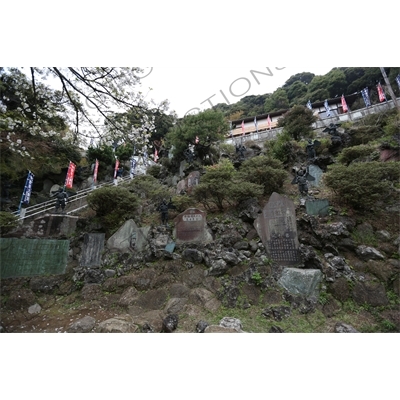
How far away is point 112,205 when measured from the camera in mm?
7215

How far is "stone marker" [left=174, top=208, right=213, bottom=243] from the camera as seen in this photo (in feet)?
20.8

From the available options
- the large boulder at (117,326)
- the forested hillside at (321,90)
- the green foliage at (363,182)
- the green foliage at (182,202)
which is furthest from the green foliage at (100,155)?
the green foliage at (363,182)

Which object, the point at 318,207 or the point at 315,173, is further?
the point at 315,173

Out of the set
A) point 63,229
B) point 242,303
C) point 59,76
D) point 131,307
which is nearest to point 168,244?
point 131,307

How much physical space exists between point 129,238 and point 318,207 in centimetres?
564

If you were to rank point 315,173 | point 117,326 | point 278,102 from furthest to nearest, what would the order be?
point 278,102 → point 315,173 → point 117,326

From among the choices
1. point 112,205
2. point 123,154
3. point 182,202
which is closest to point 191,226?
point 182,202

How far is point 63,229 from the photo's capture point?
7.20 m

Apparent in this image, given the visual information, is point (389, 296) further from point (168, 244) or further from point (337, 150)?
point (337, 150)

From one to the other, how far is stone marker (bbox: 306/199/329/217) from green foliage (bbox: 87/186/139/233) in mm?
5461

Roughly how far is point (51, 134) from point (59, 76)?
1.89m

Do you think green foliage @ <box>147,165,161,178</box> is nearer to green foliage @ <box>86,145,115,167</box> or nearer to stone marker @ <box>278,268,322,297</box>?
green foliage @ <box>86,145,115,167</box>

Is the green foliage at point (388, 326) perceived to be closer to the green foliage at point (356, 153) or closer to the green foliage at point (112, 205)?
the green foliage at point (356, 153)

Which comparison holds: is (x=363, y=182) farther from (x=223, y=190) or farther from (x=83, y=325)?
(x=83, y=325)
